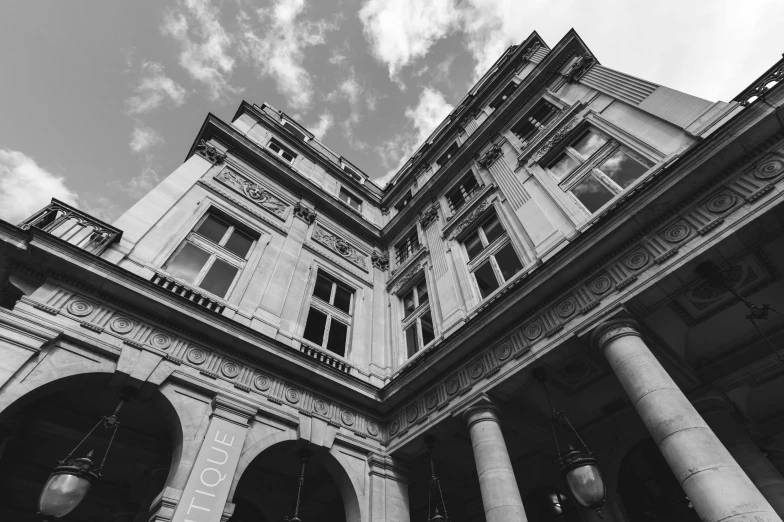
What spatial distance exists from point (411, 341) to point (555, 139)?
9.03 m

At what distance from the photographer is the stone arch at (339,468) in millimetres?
9164

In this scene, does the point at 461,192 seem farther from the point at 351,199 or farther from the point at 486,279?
the point at 351,199

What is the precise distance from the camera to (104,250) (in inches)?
390

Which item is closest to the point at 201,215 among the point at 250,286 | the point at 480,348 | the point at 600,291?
the point at 250,286

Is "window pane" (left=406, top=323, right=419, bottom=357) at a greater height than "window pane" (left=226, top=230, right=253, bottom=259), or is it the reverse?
"window pane" (left=226, top=230, right=253, bottom=259)

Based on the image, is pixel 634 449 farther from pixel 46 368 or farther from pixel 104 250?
pixel 104 250

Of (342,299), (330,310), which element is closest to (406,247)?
(342,299)

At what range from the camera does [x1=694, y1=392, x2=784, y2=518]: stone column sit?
8007mm

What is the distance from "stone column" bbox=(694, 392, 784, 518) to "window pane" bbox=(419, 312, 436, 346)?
7.77 metres

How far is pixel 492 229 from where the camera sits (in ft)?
48.6

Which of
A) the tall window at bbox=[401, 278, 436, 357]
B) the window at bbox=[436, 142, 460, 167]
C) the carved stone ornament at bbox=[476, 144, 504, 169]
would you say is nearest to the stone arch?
the tall window at bbox=[401, 278, 436, 357]

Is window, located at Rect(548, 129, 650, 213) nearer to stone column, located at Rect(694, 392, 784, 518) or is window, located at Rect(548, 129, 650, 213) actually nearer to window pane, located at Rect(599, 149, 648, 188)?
window pane, located at Rect(599, 149, 648, 188)

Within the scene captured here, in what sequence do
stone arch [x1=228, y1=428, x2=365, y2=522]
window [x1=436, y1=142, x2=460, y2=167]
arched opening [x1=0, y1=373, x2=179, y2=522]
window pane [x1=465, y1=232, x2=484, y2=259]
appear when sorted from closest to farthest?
arched opening [x1=0, y1=373, x2=179, y2=522]
stone arch [x1=228, y1=428, x2=365, y2=522]
window pane [x1=465, y1=232, x2=484, y2=259]
window [x1=436, y1=142, x2=460, y2=167]

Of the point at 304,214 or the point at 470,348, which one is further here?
the point at 304,214
